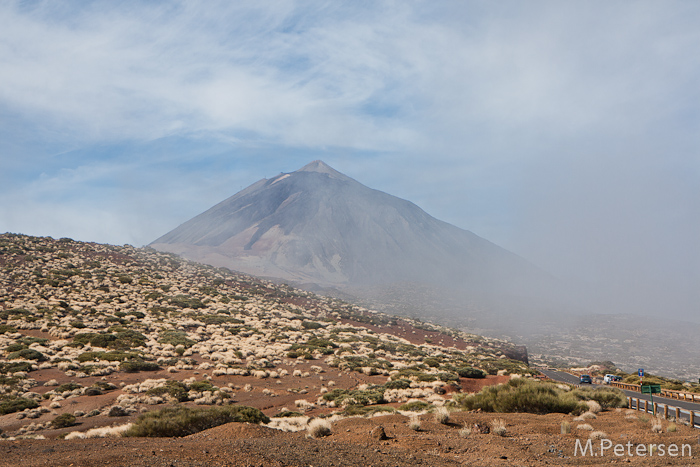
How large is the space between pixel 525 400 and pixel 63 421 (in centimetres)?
1539

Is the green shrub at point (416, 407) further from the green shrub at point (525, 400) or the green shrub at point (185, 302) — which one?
the green shrub at point (185, 302)

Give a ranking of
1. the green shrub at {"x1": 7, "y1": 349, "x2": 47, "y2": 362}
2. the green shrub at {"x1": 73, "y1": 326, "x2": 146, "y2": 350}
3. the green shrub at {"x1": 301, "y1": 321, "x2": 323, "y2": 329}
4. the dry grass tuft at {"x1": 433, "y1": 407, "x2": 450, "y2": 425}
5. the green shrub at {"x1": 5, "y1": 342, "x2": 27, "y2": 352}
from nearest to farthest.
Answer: the dry grass tuft at {"x1": 433, "y1": 407, "x2": 450, "y2": 425} → the green shrub at {"x1": 7, "y1": 349, "x2": 47, "y2": 362} → the green shrub at {"x1": 5, "y1": 342, "x2": 27, "y2": 352} → the green shrub at {"x1": 73, "y1": 326, "x2": 146, "y2": 350} → the green shrub at {"x1": 301, "y1": 321, "x2": 323, "y2": 329}

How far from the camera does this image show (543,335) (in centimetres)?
9219

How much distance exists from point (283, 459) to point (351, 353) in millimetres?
27056

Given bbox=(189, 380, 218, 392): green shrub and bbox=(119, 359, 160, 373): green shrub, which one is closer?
bbox=(189, 380, 218, 392): green shrub

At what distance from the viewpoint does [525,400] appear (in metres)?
15.2

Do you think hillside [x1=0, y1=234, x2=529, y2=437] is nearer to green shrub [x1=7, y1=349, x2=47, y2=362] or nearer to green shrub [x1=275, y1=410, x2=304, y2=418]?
green shrub [x1=7, y1=349, x2=47, y2=362]

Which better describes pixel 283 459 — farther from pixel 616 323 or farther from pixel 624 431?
pixel 616 323

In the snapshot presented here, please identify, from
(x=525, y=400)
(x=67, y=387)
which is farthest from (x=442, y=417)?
(x=67, y=387)

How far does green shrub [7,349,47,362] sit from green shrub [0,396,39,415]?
24.6ft

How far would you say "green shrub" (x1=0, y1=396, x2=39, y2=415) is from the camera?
52.4ft

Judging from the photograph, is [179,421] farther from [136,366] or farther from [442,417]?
[136,366]

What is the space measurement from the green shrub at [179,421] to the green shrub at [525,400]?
27.9 ft

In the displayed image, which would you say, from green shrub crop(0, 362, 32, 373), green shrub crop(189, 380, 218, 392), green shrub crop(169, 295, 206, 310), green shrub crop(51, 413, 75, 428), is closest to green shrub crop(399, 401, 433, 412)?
green shrub crop(189, 380, 218, 392)
